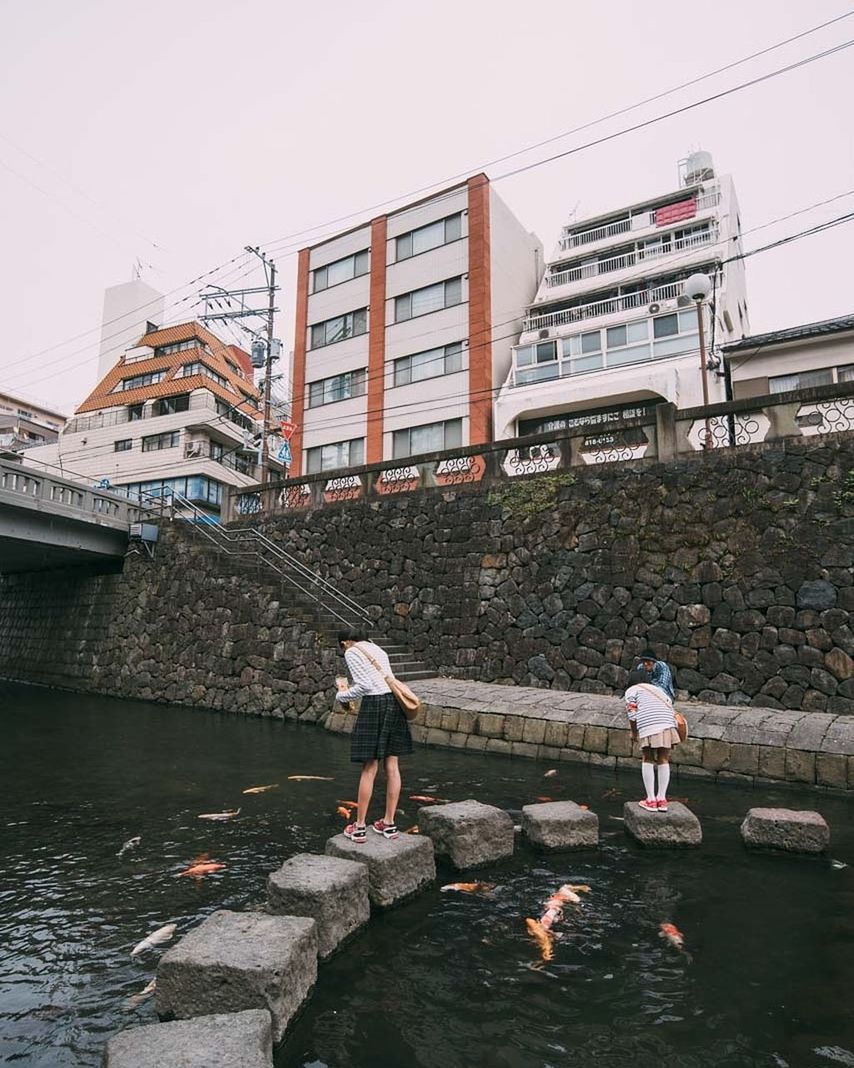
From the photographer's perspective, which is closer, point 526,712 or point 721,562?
point 526,712

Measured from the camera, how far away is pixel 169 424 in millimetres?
41625

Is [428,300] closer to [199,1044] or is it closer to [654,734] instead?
[654,734]

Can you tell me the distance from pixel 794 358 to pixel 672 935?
826 inches

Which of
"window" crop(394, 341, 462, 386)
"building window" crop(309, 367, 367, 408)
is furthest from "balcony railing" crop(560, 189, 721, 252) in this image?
"building window" crop(309, 367, 367, 408)

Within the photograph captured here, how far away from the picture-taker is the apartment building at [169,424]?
40938mm

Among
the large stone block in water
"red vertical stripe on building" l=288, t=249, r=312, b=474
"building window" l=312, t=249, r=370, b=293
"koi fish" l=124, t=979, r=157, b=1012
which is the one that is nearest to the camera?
the large stone block in water

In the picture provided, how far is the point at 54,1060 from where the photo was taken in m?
3.18

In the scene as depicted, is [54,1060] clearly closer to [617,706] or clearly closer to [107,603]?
[617,706]

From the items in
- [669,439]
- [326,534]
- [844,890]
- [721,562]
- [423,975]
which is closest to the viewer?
[423,975]

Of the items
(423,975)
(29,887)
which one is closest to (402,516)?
(29,887)

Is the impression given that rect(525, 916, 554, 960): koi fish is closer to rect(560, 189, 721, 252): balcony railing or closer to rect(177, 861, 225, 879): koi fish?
rect(177, 861, 225, 879): koi fish

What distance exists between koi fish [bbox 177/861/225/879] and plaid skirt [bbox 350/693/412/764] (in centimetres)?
163

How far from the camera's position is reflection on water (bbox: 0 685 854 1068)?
129 inches

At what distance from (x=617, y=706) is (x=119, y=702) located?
14.8 m
